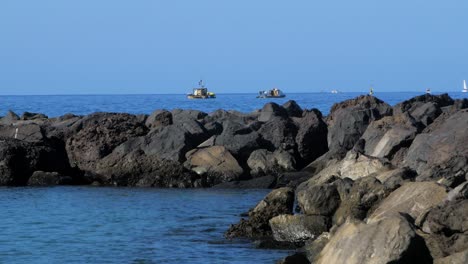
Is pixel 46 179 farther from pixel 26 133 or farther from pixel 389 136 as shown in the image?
pixel 389 136

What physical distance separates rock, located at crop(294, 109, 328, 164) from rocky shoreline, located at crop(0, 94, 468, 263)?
0.05 m

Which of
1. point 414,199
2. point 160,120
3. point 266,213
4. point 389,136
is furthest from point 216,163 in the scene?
point 414,199

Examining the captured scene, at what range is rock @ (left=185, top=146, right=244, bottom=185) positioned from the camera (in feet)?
120

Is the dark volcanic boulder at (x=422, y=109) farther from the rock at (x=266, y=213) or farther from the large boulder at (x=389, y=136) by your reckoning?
the rock at (x=266, y=213)

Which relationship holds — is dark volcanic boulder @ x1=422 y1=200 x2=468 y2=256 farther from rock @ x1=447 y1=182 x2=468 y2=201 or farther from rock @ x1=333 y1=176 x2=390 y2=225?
rock @ x1=333 y1=176 x2=390 y2=225

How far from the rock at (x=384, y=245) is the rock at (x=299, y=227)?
21.2 ft

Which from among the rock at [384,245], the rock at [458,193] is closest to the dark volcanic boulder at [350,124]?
the rock at [458,193]

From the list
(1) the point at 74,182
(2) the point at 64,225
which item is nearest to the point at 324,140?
(1) the point at 74,182

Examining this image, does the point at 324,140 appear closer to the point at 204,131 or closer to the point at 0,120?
the point at 204,131

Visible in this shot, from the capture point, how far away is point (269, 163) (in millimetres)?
37562

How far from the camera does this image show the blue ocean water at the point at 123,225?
22.6m

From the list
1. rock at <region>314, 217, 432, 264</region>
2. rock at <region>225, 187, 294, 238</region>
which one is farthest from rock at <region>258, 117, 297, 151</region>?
rock at <region>314, 217, 432, 264</region>

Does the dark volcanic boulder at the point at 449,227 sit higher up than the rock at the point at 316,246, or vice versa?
the dark volcanic boulder at the point at 449,227

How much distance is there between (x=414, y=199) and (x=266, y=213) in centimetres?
512
